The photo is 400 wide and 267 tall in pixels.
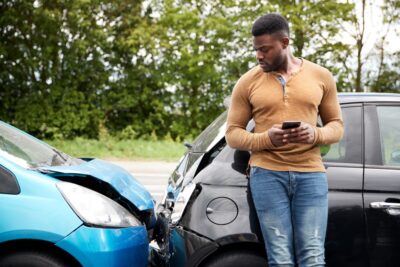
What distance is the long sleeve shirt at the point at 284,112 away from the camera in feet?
8.79

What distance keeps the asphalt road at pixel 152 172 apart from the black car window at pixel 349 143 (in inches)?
228

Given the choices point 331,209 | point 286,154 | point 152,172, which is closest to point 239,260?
point 331,209

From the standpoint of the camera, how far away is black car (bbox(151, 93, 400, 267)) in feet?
9.78

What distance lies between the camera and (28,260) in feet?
9.70

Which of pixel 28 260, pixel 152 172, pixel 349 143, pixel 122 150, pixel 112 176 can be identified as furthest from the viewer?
pixel 122 150

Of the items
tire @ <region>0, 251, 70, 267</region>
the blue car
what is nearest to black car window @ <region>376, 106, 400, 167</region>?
the blue car

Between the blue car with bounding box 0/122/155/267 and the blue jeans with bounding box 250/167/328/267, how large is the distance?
3.16 ft

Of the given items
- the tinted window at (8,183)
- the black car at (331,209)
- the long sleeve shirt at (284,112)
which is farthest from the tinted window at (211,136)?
the tinted window at (8,183)

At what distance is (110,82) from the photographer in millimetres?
19531

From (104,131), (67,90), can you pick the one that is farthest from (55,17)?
(104,131)

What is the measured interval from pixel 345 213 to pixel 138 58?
17114 millimetres

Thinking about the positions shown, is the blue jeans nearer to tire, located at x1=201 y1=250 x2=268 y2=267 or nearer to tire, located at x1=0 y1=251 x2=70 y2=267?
tire, located at x1=201 y1=250 x2=268 y2=267

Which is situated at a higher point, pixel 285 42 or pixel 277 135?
pixel 285 42

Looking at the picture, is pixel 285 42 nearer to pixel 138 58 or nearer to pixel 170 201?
pixel 170 201
